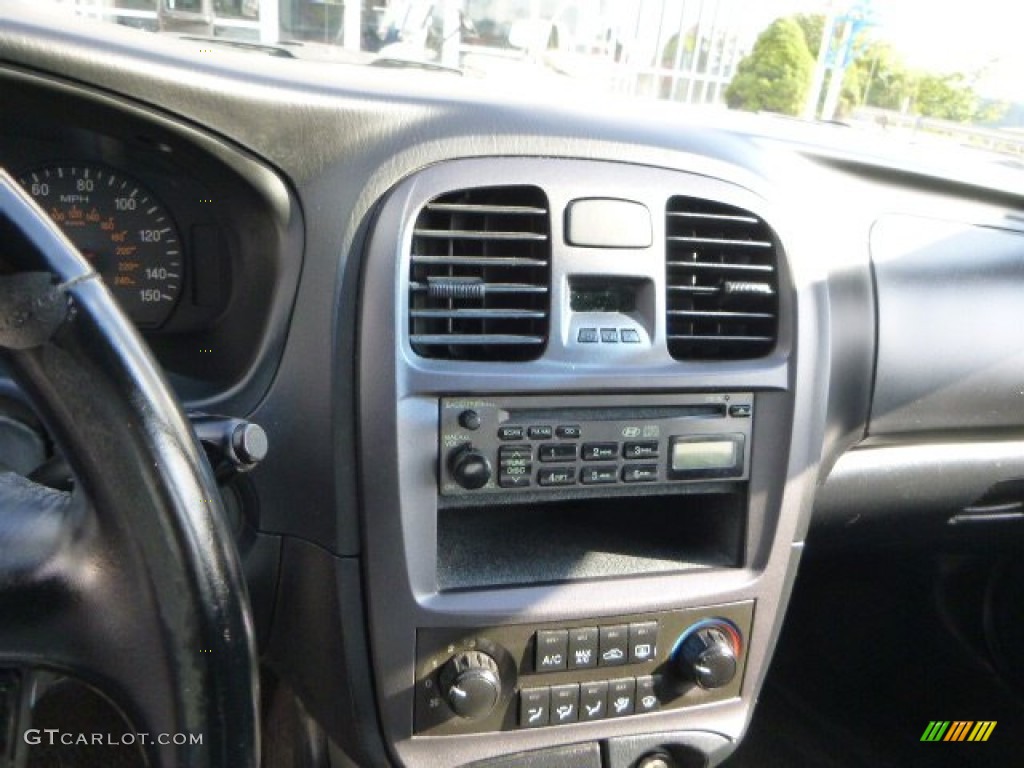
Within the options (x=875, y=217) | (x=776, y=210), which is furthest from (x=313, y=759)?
(x=875, y=217)

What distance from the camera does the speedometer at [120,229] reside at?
1.33 metres

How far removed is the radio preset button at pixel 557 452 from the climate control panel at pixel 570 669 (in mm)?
255

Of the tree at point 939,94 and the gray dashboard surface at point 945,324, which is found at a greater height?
the tree at point 939,94

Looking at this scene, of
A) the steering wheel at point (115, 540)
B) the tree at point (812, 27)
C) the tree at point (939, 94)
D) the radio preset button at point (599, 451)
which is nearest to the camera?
the steering wheel at point (115, 540)

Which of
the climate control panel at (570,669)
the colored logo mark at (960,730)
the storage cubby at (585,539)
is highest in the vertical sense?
the storage cubby at (585,539)

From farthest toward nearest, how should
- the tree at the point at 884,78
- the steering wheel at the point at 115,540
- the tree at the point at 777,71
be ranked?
the tree at the point at 777,71 → the tree at the point at 884,78 → the steering wheel at the point at 115,540

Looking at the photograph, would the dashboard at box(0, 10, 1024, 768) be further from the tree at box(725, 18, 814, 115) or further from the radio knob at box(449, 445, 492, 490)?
the tree at box(725, 18, 814, 115)

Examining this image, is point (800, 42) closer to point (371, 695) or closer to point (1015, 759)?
point (1015, 759)

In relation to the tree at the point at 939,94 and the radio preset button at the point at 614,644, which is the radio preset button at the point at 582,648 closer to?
the radio preset button at the point at 614,644

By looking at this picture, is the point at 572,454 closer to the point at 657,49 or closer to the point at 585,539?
the point at 585,539

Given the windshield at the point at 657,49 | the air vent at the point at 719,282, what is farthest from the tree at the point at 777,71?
→ the air vent at the point at 719,282

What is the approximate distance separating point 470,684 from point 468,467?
1.02 ft

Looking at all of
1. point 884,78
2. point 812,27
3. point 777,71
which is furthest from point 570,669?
point 812,27

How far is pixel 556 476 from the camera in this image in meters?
1.29
